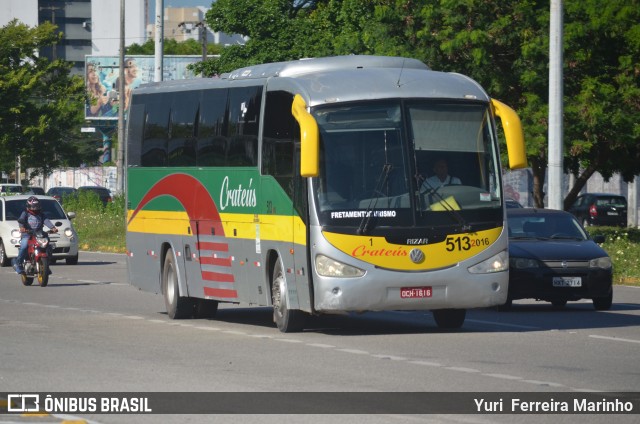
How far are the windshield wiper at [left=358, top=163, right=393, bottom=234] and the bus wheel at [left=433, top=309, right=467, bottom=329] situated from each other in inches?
91.3

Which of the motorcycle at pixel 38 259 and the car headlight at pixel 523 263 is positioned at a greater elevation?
the car headlight at pixel 523 263

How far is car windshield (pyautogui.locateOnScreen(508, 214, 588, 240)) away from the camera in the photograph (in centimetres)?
2330

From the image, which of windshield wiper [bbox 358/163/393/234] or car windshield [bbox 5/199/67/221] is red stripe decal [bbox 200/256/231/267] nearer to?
windshield wiper [bbox 358/163/393/234]

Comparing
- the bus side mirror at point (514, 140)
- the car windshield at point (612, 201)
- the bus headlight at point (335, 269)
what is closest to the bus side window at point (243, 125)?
the bus headlight at point (335, 269)

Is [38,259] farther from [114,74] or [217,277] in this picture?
[114,74]

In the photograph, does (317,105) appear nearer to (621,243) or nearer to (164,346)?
(164,346)

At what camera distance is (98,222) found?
52562 millimetres

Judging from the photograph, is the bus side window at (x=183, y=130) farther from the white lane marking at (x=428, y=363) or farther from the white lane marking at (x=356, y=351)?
the white lane marking at (x=428, y=363)

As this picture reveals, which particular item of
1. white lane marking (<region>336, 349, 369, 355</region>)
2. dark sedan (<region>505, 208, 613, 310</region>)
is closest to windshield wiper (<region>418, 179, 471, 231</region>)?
white lane marking (<region>336, 349, 369, 355</region>)

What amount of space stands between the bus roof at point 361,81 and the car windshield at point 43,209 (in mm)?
20939

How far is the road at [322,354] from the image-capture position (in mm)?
12633

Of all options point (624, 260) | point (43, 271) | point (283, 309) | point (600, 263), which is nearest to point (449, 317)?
point (283, 309)

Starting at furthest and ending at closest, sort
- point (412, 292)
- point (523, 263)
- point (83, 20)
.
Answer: point (83, 20) < point (523, 263) < point (412, 292)

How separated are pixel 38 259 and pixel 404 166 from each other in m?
14.2
